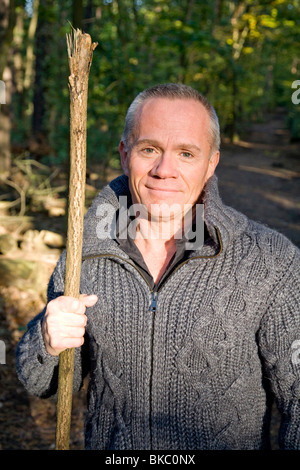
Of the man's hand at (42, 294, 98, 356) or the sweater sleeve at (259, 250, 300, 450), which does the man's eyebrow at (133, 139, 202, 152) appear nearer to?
the sweater sleeve at (259, 250, 300, 450)

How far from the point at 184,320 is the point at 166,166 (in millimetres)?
618

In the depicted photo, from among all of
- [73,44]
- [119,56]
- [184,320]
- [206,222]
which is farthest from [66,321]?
[119,56]

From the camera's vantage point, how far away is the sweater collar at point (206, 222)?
6.23ft

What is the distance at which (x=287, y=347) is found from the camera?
1791mm

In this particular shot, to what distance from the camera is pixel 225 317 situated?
6.06ft

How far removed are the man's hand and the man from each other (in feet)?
0.76

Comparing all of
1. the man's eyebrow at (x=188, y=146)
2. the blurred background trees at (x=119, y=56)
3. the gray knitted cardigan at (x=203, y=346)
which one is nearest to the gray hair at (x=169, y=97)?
the man's eyebrow at (x=188, y=146)

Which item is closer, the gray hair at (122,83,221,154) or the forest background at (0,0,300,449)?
the gray hair at (122,83,221,154)

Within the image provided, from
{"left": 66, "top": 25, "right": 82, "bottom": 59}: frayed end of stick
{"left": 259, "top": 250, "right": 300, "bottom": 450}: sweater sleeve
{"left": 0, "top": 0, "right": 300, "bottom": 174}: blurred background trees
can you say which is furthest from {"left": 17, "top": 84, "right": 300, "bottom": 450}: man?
{"left": 0, "top": 0, "right": 300, "bottom": 174}: blurred background trees

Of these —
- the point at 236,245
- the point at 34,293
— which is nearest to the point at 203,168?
the point at 236,245

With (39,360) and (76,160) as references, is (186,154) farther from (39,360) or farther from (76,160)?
(39,360)

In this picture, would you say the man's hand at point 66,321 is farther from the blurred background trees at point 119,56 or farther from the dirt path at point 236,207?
the blurred background trees at point 119,56

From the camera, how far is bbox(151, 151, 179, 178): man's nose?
1889 mm
